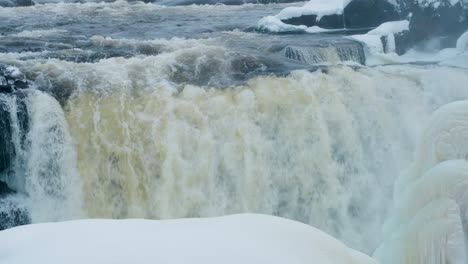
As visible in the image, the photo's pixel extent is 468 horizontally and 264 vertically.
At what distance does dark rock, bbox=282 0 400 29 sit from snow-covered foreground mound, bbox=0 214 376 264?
1223 cm

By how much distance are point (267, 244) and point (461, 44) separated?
10.9 meters

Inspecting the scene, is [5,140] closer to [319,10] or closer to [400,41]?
[400,41]

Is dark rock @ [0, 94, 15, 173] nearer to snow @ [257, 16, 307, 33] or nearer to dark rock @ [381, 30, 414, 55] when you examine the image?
snow @ [257, 16, 307, 33]

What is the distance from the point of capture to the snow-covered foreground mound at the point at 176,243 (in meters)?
2.10

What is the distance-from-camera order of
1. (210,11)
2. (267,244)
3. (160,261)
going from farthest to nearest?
(210,11)
(267,244)
(160,261)

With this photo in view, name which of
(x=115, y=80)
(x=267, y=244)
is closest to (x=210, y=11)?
(x=115, y=80)

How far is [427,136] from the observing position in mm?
3488

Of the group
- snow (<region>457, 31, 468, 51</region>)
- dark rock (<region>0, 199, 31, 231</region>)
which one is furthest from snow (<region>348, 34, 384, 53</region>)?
dark rock (<region>0, 199, 31, 231</region>)

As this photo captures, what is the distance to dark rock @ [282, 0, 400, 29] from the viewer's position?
14120 mm

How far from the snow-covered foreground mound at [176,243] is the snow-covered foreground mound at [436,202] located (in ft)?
1.98

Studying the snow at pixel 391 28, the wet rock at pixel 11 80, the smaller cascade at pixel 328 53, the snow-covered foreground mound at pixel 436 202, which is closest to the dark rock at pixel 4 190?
the wet rock at pixel 11 80

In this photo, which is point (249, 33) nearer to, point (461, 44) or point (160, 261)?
point (461, 44)

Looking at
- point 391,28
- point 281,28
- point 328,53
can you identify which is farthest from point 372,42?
point 281,28

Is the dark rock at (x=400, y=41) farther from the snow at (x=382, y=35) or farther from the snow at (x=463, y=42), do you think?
the snow at (x=463, y=42)
